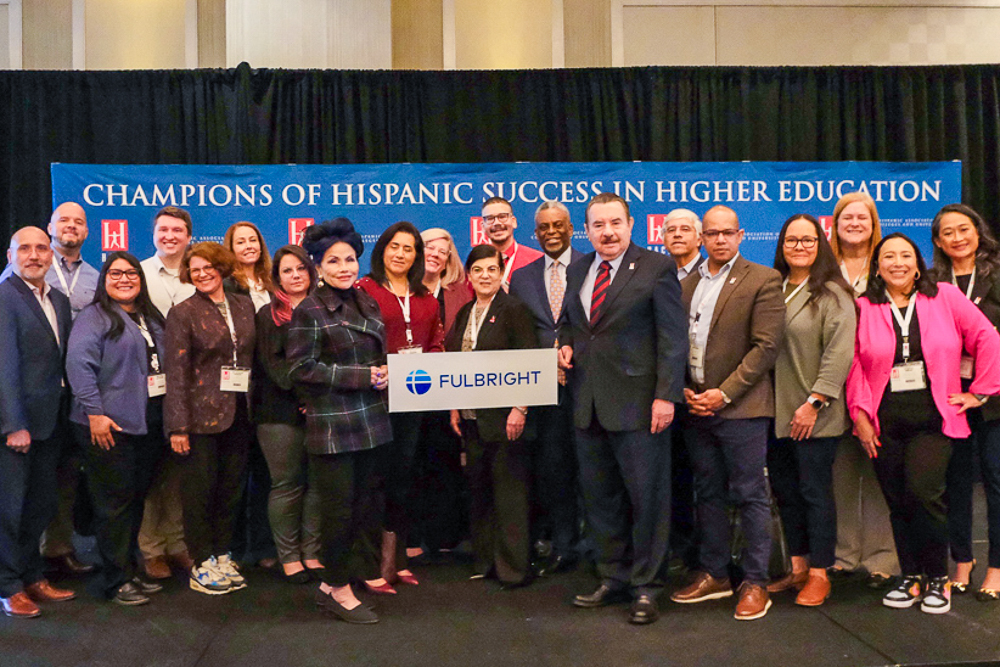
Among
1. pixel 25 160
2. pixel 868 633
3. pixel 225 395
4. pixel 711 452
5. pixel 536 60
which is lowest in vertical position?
pixel 868 633

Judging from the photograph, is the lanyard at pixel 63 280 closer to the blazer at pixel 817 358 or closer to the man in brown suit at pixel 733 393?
the man in brown suit at pixel 733 393

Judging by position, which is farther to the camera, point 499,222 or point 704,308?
point 499,222

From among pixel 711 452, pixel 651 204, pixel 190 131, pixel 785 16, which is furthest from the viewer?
pixel 785 16

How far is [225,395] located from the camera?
10.7 feet

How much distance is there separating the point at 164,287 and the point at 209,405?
3.10 feet

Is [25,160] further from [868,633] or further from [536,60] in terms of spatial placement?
[868,633]

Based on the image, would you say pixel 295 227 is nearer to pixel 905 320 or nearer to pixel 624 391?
pixel 624 391

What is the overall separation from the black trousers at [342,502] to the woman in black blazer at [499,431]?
54 cm

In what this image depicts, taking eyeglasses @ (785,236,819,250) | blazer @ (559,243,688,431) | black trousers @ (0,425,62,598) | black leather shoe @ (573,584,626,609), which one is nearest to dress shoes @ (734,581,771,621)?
black leather shoe @ (573,584,626,609)

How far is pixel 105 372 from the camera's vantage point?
316cm

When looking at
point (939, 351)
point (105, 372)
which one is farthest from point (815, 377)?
point (105, 372)

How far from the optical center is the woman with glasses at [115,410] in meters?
3.12

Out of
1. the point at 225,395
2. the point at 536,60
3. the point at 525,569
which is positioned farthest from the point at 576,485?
the point at 536,60

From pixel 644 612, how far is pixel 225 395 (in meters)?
1.97
